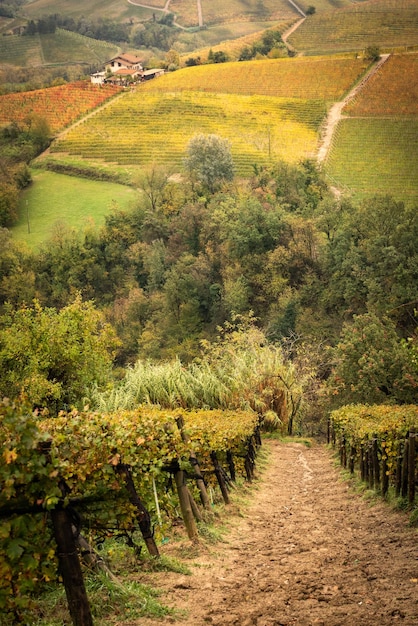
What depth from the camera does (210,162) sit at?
265 feet

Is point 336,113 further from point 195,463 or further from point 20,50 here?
point 20,50

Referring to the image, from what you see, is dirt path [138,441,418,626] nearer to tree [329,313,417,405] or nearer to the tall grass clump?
the tall grass clump

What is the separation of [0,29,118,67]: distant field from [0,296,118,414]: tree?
6040 inches

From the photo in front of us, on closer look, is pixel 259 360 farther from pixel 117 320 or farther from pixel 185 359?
pixel 117 320

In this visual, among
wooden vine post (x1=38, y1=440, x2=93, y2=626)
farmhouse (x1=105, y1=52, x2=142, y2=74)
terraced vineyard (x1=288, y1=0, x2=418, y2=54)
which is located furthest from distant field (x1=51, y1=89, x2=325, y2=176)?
wooden vine post (x1=38, y1=440, x2=93, y2=626)

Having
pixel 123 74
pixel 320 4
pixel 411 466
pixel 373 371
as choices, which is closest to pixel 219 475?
pixel 411 466

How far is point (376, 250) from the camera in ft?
162

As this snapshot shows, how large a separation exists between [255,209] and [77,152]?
150ft

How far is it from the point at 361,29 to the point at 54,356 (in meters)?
117

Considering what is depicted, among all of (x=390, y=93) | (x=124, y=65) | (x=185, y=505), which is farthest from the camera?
(x=124, y=65)

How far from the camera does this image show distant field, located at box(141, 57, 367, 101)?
104m

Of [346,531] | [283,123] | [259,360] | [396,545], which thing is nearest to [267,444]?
[259,360]

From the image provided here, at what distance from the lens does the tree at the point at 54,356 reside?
25234 mm

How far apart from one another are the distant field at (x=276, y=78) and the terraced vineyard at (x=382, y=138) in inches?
214
